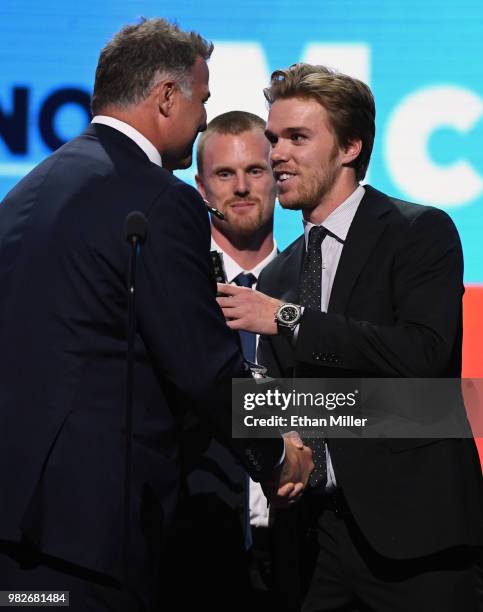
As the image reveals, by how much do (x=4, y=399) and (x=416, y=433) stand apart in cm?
104

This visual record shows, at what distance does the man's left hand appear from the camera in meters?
2.70

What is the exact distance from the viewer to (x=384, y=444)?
8.93 ft

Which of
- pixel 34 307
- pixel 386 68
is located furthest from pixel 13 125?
pixel 34 307

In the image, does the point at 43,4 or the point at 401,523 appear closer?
the point at 401,523

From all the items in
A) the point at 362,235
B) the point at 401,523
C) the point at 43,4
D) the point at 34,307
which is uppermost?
the point at 43,4

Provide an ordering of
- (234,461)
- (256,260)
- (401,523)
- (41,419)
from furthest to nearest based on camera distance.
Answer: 1. (256,260)
2. (234,461)
3. (401,523)
4. (41,419)

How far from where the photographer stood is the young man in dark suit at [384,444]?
2666 mm

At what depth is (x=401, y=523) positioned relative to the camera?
268cm

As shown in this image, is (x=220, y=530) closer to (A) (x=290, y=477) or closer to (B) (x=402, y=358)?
(A) (x=290, y=477)

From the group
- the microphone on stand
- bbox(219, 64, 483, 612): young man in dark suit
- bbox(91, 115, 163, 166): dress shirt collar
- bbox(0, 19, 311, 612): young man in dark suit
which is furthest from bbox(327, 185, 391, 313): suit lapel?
the microphone on stand

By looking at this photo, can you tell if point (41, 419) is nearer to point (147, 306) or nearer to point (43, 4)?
point (147, 306)

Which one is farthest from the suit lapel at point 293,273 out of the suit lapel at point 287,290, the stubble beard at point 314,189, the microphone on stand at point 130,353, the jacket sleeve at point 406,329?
the microphone on stand at point 130,353

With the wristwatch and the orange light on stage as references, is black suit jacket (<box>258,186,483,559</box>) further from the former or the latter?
the orange light on stage

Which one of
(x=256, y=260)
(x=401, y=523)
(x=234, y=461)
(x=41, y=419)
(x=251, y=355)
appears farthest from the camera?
(x=256, y=260)
